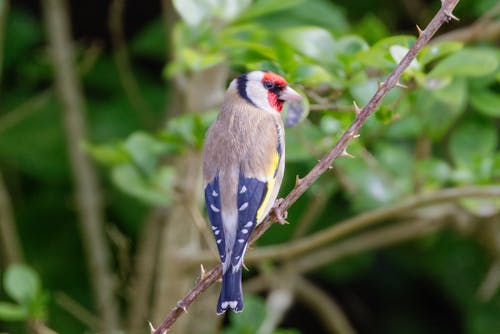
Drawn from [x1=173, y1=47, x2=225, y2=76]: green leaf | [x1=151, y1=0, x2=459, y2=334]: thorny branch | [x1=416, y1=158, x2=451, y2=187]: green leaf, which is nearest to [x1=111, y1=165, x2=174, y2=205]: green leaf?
[x1=173, y1=47, x2=225, y2=76]: green leaf

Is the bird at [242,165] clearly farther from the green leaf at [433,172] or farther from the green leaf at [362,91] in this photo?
the green leaf at [433,172]

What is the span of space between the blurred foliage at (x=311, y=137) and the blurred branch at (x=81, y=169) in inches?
4.6

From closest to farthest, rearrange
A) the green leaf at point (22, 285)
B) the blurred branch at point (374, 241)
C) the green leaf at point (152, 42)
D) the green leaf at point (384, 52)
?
the green leaf at point (384, 52), the green leaf at point (22, 285), the blurred branch at point (374, 241), the green leaf at point (152, 42)

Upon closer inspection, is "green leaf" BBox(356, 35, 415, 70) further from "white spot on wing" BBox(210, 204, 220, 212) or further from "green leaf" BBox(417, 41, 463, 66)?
"white spot on wing" BBox(210, 204, 220, 212)

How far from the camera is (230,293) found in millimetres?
2205

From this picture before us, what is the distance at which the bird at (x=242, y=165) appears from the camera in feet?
7.51

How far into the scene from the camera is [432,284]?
483 cm

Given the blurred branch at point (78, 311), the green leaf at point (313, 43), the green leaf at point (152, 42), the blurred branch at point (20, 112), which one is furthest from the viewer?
the green leaf at point (152, 42)

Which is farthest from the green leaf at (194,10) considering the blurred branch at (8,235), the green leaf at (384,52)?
the blurred branch at (8,235)

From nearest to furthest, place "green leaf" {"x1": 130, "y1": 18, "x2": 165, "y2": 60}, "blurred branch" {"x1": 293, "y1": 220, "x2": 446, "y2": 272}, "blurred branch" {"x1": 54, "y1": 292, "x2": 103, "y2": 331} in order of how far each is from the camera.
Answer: "blurred branch" {"x1": 293, "y1": 220, "x2": 446, "y2": 272}, "blurred branch" {"x1": 54, "y1": 292, "x2": 103, "y2": 331}, "green leaf" {"x1": 130, "y1": 18, "x2": 165, "y2": 60}

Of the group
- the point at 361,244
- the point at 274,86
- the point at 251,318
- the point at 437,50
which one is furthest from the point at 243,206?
the point at 361,244

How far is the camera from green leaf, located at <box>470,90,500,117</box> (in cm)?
302

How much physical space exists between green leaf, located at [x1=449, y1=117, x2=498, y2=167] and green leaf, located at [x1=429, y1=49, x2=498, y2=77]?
0.56m

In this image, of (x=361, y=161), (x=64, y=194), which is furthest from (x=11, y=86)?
(x=361, y=161)
